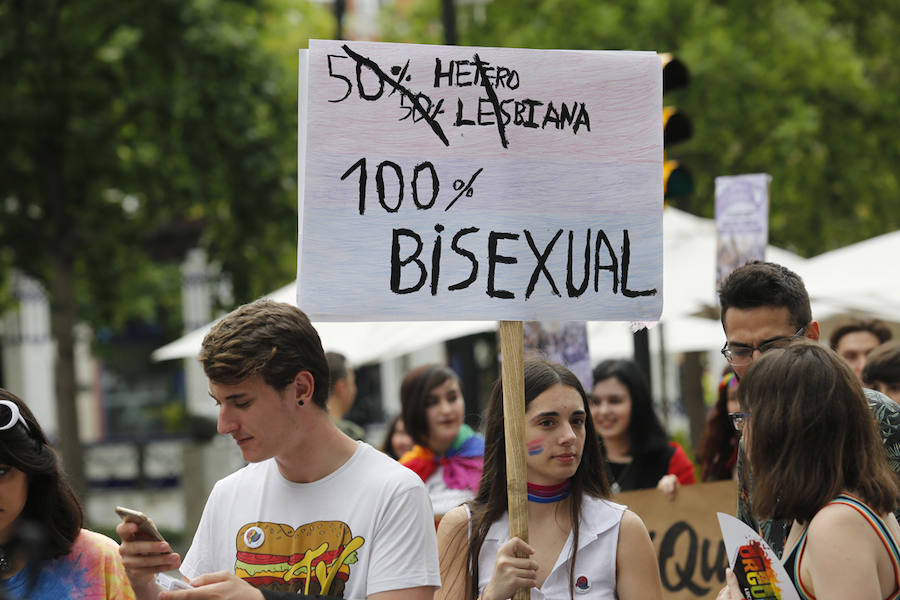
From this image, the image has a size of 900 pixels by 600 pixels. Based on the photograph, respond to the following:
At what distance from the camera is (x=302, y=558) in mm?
2732

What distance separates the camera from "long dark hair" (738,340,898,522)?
8.07ft

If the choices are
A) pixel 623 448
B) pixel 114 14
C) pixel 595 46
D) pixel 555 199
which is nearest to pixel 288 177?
pixel 114 14

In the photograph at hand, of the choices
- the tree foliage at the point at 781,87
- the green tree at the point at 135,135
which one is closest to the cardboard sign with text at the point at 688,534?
the green tree at the point at 135,135

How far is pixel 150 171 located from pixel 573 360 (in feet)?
27.5

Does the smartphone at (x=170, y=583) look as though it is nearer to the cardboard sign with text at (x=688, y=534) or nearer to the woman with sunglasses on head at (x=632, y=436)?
the cardboard sign with text at (x=688, y=534)

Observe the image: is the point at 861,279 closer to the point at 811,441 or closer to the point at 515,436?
the point at 515,436

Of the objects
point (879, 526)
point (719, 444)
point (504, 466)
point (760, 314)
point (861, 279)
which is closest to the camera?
point (879, 526)

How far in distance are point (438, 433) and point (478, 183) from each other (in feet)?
11.0

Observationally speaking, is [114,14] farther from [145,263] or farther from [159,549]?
[159,549]

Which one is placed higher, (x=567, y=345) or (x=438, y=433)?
(x=567, y=345)

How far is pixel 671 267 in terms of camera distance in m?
8.88

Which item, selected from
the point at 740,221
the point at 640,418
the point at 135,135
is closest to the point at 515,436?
the point at 640,418

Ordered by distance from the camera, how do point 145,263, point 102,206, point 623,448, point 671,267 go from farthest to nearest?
point 145,263, point 102,206, point 671,267, point 623,448

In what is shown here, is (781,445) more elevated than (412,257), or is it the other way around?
(412,257)
